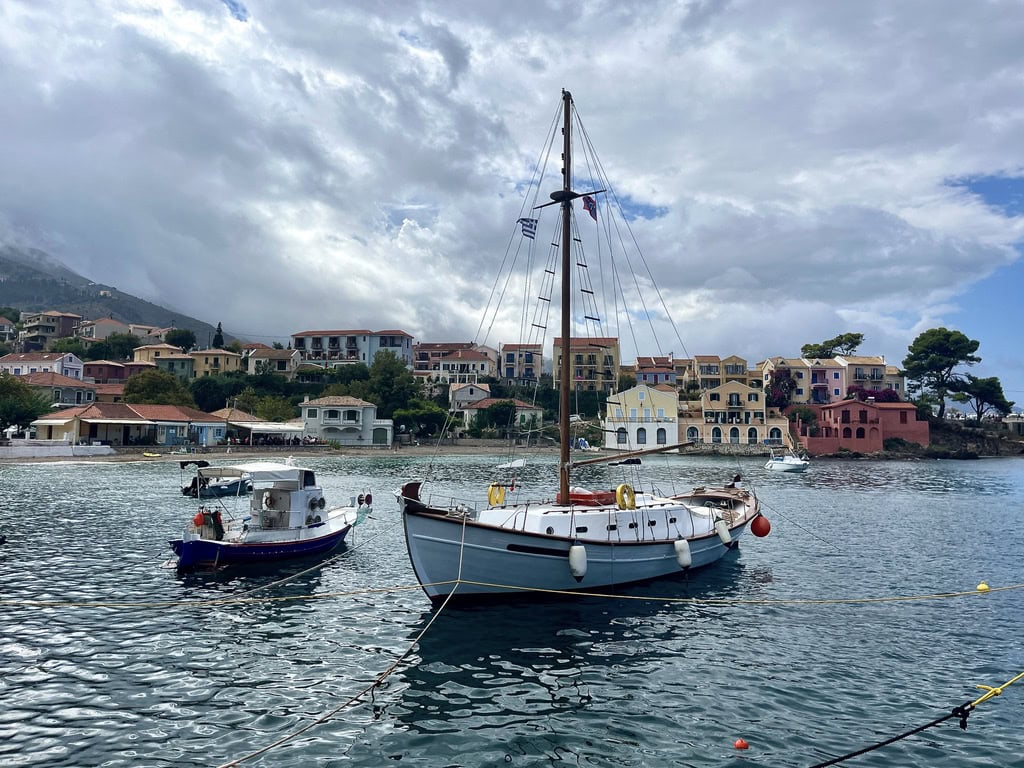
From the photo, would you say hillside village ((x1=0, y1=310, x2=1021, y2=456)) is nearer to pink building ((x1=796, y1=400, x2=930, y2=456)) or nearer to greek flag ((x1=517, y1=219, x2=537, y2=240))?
pink building ((x1=796, y1=400, x2=930, y2=456))

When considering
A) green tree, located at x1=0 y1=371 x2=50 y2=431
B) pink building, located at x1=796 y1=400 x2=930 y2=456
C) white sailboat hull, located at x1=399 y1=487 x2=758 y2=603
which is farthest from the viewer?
pink building, located at x1=796 y1=400 x2=930 y2=456

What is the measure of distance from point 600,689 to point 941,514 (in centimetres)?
3644

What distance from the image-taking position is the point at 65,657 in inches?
525

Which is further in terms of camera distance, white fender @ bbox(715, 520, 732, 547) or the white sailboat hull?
white fender @ bbox(715, 520, 732, 547)

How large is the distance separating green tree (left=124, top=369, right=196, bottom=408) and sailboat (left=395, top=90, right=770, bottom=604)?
271ft

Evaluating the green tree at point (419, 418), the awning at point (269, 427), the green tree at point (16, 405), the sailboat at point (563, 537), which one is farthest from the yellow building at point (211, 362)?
the sailboat at point (563, 537)

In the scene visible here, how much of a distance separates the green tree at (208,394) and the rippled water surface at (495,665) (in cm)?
8340

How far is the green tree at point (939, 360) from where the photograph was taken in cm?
11456

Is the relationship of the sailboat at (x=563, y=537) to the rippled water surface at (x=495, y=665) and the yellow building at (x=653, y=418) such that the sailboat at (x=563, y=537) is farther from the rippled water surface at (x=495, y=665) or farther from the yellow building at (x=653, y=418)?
the yellow building at (x=653, y=418)

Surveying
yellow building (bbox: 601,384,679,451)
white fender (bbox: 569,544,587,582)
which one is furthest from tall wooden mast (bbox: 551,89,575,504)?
yellow building (bbox: 601,384,679,451)

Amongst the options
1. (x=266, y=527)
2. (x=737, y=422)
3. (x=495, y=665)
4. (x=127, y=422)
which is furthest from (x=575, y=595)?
(x=737, y=422)

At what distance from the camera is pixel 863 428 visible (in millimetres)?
99750

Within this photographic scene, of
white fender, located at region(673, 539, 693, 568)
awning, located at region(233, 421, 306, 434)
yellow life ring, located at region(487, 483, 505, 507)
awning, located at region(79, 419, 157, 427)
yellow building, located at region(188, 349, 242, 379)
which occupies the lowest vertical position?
white fender, located at region(673, 539, 693, 568)

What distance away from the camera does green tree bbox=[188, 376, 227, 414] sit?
103750 mm
